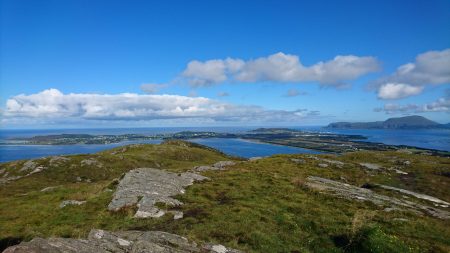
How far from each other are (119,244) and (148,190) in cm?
1534

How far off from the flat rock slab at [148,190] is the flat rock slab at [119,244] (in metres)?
7.33

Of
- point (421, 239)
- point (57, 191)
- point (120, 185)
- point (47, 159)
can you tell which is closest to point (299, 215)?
point (421, 239)

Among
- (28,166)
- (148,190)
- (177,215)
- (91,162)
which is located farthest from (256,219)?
(28,166)

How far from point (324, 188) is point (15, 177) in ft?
276

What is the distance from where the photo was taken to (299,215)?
30391 mm

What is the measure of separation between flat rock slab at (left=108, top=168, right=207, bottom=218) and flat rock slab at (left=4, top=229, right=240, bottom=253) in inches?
288

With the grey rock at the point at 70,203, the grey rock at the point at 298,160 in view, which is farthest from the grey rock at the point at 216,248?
the grey rock at the point at 298,160

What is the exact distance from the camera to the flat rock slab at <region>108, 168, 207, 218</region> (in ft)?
97.2

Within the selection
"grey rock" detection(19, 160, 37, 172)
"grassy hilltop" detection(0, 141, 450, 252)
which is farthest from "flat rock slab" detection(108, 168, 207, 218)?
"grey rock" detection(19, 160, 37, 172)

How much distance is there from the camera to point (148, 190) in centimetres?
3419

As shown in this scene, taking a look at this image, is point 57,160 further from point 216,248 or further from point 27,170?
point 216,248

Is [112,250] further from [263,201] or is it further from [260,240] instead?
[263,201]

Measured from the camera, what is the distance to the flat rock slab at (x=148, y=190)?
97.2 feet

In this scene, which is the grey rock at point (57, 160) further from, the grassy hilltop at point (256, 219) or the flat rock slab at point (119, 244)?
the flat rock slab at point (119, 244)
